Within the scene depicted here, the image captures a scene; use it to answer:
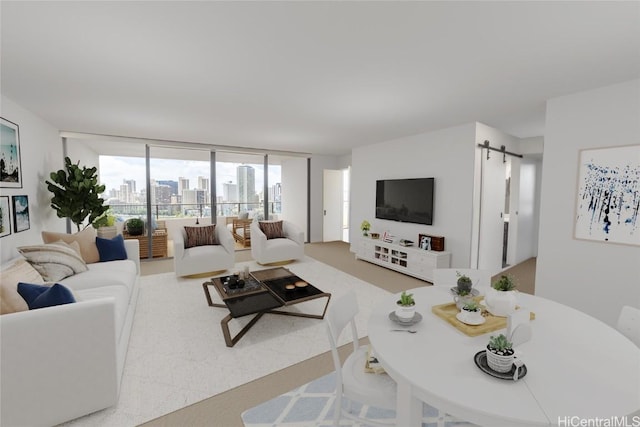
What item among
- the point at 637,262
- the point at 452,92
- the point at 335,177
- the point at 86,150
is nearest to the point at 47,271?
the point at 452,92

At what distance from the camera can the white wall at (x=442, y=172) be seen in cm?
431

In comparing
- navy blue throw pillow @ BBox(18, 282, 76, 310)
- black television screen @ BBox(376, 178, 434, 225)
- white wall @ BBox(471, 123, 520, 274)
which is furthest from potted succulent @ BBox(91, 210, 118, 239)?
white wall @ BBox(471, 123, 520, 274)

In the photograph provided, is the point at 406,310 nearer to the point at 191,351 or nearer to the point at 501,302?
the point at 501,302

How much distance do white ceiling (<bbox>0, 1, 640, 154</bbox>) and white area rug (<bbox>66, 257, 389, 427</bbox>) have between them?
2.51 meters

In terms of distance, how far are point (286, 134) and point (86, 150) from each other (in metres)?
4.95

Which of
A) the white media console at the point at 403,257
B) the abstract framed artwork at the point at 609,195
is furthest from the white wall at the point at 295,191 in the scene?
the abstract framed artwork at the point at 609,195

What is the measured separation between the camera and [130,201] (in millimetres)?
6129

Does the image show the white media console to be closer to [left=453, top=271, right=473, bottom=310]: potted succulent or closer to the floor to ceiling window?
the floor to ceiling window

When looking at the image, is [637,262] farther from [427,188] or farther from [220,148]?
[220,148]

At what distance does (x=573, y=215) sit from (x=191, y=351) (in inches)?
165

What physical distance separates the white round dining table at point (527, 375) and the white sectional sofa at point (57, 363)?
68.5 inches

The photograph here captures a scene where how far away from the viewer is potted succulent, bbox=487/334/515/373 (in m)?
1.15

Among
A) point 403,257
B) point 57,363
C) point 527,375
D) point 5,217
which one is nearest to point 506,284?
point 527,375

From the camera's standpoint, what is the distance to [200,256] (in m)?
4.50
